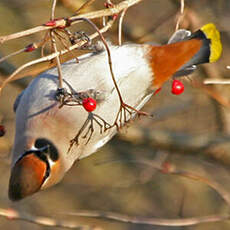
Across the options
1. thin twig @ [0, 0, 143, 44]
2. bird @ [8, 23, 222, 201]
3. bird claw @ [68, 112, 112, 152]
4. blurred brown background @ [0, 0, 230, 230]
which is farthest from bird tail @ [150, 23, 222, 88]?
blurred brown background @ [0, 0, 230, 230]

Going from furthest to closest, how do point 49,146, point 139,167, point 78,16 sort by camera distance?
point 139,167 → point 49,146 → point 78,16

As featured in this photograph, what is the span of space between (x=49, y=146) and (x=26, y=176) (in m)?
0.25

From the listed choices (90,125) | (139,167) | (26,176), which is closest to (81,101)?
(90,125)

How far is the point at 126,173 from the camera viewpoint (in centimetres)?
580

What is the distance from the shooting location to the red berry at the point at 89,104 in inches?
93.0

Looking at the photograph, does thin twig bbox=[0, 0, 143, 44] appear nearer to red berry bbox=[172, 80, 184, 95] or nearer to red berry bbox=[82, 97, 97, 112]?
red berry bbox=[82, 97, 97, 112]

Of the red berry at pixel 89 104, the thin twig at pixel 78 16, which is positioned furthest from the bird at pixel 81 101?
the thin twig at pixel 78 16

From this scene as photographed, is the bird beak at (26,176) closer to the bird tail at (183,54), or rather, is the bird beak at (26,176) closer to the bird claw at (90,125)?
the bird claw at (90,125)

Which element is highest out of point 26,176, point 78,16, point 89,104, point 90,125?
point 78,16

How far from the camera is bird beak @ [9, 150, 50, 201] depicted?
7.69ft

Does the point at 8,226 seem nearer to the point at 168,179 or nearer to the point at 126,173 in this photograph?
the point at 126,173

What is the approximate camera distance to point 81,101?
7.95 feet

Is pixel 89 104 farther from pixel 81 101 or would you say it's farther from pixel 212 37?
pixel 212 37

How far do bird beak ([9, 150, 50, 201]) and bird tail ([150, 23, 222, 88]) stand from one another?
2.64ft
